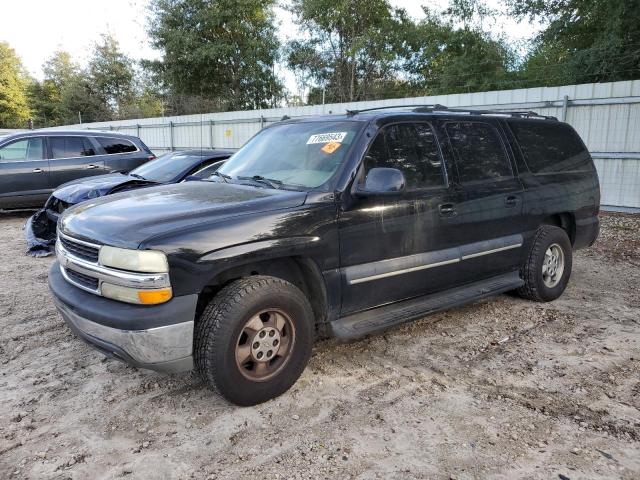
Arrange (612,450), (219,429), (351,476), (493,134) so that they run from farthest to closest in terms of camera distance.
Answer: (493,134) < (219,429) < (612,450) < (351,476)

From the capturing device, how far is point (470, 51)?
79.5 feet

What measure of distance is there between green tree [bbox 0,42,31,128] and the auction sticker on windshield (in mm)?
58204

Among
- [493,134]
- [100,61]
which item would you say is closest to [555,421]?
[493,134]

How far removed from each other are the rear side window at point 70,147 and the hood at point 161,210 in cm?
A: 727

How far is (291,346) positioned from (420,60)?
86.9 feet

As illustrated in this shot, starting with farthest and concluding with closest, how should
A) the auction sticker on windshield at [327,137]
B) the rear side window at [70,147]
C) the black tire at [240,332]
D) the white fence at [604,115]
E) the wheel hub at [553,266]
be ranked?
the rear side window at [70,147], the white fence at [604,115], the wheel hub at [553,266], the auction sticker on windshield at [327,137], the black tire at [240,332]

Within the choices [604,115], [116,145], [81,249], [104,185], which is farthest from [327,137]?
[604,115]

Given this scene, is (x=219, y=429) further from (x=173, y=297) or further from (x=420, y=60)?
(x=420, y=60)

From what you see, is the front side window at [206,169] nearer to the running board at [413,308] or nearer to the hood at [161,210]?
the hood at [161,210]

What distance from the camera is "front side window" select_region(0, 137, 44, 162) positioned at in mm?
9680

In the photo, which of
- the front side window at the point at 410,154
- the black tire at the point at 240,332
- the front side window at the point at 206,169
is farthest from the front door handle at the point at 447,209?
the front side window at the point at 206,169

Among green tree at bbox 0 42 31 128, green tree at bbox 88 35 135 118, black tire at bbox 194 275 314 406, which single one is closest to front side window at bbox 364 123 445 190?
black tire at bbox 194 275 314 406

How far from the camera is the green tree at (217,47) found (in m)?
30.7

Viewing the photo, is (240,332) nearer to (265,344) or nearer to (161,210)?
(265,344)
